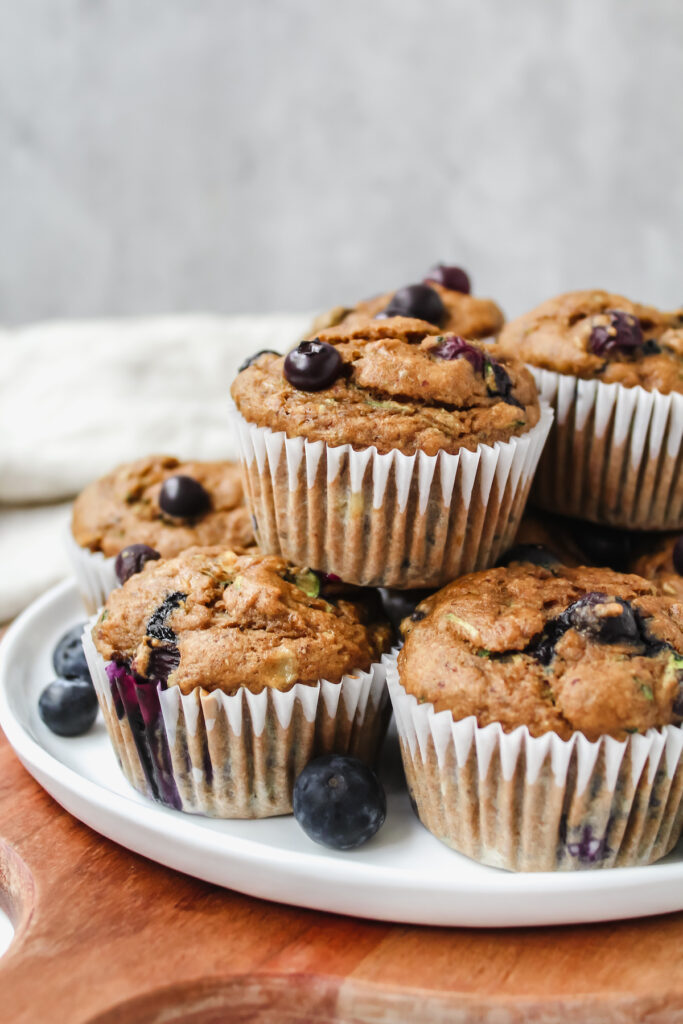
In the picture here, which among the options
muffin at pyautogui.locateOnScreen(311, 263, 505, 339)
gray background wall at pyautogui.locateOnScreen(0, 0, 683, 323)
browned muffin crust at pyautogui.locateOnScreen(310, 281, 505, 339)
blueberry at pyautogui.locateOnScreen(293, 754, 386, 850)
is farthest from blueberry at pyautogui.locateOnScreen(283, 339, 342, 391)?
gray background wall at pyautogui.locateOnScreen(0, 0, 683, 323)

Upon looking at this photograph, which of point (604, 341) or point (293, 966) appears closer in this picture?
point (293, 966)

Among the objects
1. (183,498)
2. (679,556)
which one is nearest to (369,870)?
(679,556)

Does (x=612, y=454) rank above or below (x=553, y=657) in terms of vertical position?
above

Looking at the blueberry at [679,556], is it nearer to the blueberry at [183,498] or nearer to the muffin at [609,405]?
the muffin at [609,405]

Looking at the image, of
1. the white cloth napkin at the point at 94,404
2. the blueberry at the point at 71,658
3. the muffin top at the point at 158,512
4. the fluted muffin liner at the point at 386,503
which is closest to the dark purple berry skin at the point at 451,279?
the fluted muffin liner at the point at 386,503

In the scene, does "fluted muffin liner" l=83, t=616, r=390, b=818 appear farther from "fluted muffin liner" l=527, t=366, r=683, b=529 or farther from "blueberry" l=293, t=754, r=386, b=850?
"fluted muffin liner" l=527, t=366, r=683, b=529

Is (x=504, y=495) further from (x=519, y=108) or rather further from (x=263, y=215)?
(x=263, y=215)

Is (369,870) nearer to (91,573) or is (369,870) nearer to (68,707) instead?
(68,707)
